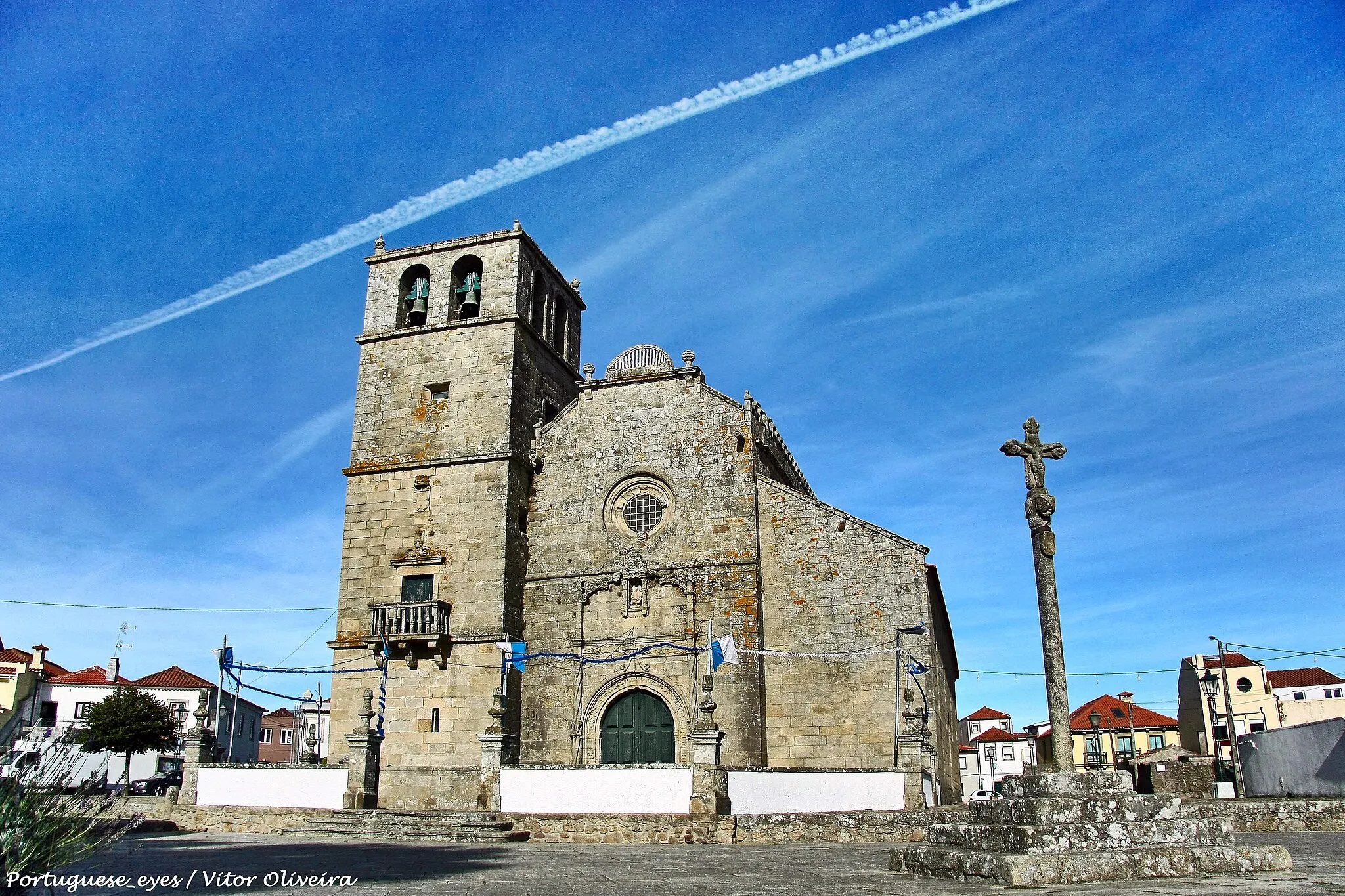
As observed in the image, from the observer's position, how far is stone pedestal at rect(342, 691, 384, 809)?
691 inches

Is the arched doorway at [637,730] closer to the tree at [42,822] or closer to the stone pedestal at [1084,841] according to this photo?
the stone pedestal at [1084,841]

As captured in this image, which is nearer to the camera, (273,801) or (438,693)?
(273,801)

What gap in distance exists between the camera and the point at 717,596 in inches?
802

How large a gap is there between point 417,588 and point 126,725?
2050cm

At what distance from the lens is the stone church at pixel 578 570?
1950 cm

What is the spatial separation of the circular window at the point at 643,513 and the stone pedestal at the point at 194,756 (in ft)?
30.9

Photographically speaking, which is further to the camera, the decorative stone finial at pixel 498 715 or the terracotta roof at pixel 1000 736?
the terracotta roof at pixel 1000 736

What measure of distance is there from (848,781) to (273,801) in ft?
34.2

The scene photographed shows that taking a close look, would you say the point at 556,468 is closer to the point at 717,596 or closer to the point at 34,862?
the point at 717,596

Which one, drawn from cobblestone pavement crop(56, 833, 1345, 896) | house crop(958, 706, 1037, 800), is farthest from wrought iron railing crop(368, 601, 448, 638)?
house crop(958, 706, 1037, 800)

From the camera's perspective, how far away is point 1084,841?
765 cm

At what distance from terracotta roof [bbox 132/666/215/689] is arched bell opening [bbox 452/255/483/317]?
103ft

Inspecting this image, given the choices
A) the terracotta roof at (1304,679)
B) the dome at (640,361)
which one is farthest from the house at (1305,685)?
the dome at (640,361)

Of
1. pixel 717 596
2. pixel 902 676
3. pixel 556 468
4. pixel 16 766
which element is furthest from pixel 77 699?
pixel 16 766
